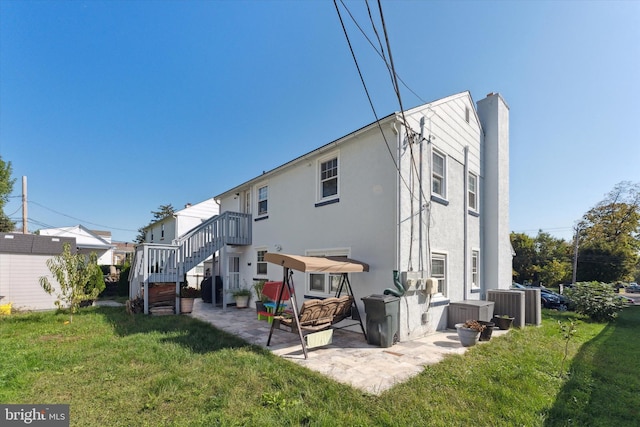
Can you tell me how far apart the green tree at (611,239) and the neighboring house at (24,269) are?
141 ft

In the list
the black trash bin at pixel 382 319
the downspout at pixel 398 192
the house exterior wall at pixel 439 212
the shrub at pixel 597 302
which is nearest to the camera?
the black trash bin at pixel 382 319

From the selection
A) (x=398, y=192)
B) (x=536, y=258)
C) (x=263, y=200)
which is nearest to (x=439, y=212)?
(x=398, y=192)

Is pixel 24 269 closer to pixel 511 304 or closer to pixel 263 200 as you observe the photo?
pixel 263 200

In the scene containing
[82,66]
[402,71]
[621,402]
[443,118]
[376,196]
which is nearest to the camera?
[621,402]

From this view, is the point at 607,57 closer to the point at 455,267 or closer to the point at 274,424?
the point at 455,267

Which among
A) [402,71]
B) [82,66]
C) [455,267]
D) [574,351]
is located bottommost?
[574,351]

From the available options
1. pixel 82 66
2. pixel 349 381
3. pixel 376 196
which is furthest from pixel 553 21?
pixel 82 66

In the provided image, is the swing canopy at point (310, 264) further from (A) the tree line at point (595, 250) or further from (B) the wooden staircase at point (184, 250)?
(A) the tree line at point (595, 250)

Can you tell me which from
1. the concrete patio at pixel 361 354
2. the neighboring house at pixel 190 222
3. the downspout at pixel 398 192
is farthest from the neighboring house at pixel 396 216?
the neighboring house at pixel 190 222

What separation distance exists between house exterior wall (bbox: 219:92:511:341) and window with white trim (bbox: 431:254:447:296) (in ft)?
0.25

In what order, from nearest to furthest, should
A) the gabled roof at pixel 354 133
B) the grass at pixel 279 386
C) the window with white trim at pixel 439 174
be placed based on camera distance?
the grass at pixel 279 386, the gabled roof at pixel 354 133, the window with white trim at pixel 439 174

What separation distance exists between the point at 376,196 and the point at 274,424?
5.61m

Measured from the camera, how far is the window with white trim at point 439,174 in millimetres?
9016

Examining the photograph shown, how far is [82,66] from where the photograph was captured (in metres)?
10.3
